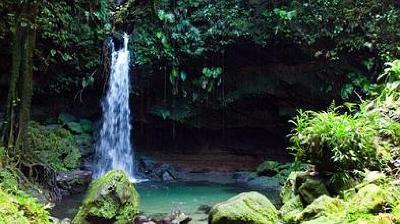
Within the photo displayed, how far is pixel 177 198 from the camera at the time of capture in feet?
36.0

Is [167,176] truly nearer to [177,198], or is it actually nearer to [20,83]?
[177,198]

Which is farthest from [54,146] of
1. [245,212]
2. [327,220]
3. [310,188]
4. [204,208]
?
[327,220]

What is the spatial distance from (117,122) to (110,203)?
780 cm

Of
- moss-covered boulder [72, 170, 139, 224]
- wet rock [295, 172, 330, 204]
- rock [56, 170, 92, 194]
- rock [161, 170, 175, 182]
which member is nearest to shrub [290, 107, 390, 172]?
wet rock [295, 172, 330, 204]

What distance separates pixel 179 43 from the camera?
45.8ft

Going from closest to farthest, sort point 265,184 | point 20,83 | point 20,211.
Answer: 1. point 20,211
2. point 20,83
3. point 265,184

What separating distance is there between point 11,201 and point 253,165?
12.3 metres

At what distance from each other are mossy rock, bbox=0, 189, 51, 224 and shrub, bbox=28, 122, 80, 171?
879 centimetres

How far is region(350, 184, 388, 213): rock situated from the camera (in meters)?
3.88

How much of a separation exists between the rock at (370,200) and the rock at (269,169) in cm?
934

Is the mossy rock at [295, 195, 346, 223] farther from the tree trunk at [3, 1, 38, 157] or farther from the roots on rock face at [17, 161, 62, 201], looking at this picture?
the tree trunk at [3, 1, 38, 157]

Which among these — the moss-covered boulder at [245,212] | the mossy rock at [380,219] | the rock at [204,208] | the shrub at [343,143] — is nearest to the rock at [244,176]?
the rock at [204,208]

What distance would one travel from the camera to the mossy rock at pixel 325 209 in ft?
13.7

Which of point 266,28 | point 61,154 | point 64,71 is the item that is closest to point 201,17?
point 266,28
